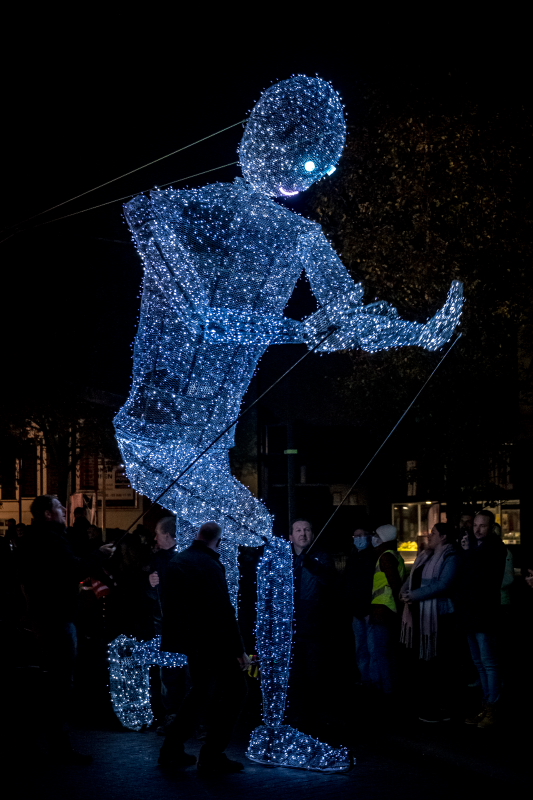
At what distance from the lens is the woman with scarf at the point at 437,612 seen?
9.04m

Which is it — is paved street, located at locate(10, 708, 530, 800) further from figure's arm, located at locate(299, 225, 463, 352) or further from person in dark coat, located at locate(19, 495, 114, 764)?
figure's arm, located at locate(299, 225, 463, 352)

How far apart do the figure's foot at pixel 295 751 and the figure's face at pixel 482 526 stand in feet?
9.43

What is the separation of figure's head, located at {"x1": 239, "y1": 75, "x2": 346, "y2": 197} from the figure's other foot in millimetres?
3780

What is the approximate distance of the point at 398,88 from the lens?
11.2m

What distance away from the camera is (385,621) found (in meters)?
9.31

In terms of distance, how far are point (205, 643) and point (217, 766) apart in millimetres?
817

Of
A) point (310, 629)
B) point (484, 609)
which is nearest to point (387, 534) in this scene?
point (484, 609)

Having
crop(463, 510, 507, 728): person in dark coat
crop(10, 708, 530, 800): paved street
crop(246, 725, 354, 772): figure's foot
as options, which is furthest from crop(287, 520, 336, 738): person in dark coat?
crop(463, 510, 507, 728): person in dark coat

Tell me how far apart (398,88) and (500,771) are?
24.2 feet

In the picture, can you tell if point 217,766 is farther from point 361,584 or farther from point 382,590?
point 361,584

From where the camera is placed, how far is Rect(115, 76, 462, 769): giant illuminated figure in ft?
21.7

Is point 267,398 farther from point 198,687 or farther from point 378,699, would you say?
point 198,687

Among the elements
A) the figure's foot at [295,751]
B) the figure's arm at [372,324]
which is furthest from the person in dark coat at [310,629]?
the figure's arm at [372,324]

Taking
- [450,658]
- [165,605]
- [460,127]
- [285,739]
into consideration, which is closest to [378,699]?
[450,658]
